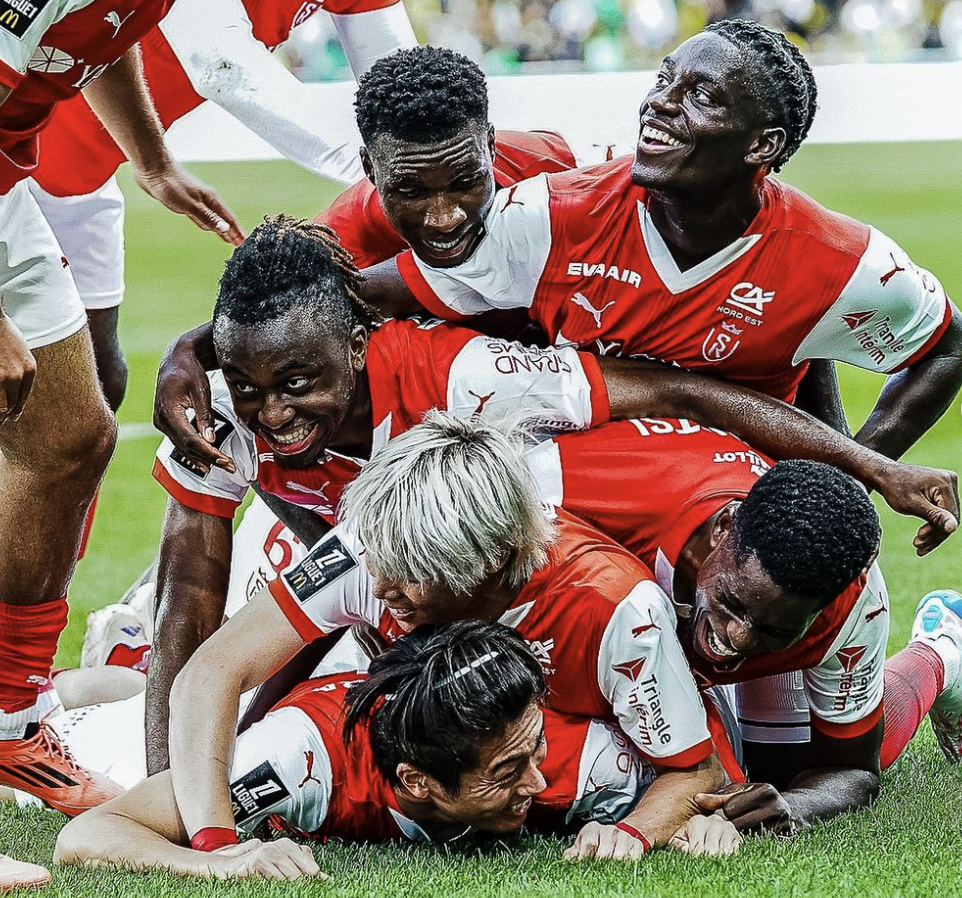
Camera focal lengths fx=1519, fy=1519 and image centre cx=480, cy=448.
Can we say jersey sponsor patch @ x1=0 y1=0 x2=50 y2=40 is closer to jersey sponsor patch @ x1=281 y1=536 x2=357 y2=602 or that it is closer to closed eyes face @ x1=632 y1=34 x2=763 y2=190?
jersey sponsor patch @ x1=281 y1=536 x2=357 y2=602

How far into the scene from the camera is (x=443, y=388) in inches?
139

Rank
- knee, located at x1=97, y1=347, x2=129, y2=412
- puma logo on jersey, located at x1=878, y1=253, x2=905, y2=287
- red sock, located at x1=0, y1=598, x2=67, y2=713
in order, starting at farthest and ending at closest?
knee, located at x1=97, y1=347, x2=129, y2=412 < red sock, located at x1=0, y1=598, x2=67, y2=713 < puma logo on jersey, located at x1=878, y1=253, x2=905, y2=287

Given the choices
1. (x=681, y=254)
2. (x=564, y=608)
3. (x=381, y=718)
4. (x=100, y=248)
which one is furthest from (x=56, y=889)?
(x=100, y=248)

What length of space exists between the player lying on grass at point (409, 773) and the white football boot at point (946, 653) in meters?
1.16

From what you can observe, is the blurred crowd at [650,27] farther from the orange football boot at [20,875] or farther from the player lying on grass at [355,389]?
the orange football boot at [20,875]

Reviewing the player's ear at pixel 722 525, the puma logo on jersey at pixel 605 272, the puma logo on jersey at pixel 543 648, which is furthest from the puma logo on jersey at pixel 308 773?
the puma logo on jersey at pixel 605 272

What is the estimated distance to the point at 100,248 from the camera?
563 cm

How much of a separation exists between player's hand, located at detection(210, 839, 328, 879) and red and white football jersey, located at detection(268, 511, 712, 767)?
460 millimetres

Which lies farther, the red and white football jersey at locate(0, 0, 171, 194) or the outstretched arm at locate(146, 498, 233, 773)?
the outstretched arm at locate(146, 498, 233, 773)

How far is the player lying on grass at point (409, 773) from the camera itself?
2928 millimetres

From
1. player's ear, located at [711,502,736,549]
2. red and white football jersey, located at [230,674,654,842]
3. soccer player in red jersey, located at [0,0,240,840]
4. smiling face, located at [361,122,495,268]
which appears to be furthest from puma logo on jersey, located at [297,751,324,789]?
smiling face, located at [361,122,495,268]

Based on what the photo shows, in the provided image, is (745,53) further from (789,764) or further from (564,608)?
(789,764)

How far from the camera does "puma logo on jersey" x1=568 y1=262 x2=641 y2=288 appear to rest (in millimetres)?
3695

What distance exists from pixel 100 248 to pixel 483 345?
8.34 feet
